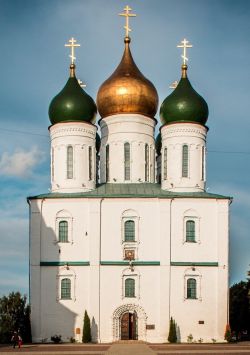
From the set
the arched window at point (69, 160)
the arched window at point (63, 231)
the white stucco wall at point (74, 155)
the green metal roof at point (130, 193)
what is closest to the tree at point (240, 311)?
the green metal roof at point (130, 193)

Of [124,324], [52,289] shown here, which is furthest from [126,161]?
[124,324]

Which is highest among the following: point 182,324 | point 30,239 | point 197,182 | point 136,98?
point 136,98

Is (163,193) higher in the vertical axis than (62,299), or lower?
higher

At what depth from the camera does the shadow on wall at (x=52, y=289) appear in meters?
44.8

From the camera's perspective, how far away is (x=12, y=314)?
46000 millimetres

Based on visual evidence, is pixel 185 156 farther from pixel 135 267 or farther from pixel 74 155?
pixel 135 267

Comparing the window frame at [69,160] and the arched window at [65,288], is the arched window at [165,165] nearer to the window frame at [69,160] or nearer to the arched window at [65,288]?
the window frame at [69,160]

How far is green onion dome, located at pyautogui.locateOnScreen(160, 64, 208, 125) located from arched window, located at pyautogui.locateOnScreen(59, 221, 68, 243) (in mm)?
8670

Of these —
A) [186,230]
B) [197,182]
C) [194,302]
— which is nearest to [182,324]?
[194,302]

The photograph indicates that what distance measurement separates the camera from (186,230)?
151ft

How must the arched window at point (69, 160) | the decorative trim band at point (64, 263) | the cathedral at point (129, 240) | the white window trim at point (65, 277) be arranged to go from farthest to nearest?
the arched window at point (69, 160), the decorative trim band at point (64, 263), the white window trim at point (65, 277), the cathedral at point (129, 240)

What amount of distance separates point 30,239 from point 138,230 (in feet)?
20.2

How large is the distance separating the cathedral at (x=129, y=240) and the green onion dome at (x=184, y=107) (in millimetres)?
65

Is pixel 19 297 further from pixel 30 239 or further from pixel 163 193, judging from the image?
pixel 163 193
